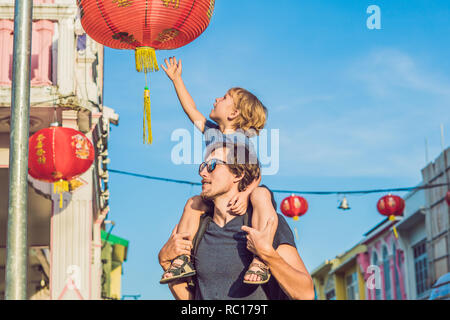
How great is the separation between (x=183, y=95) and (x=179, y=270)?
45.7 inches

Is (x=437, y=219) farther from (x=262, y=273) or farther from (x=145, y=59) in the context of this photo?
(x=262, y=273)

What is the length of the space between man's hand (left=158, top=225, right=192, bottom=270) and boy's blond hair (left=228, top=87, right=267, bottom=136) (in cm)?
67

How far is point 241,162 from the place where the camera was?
3.71 metres

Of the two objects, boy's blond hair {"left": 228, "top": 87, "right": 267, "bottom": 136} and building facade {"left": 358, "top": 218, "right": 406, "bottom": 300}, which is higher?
building facade {"left": 358, "top": 218, "right": 406, "bottom": 300}

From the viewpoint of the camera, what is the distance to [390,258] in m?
33.0

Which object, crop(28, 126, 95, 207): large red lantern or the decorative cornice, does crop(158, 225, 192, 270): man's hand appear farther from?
the decorative cornice

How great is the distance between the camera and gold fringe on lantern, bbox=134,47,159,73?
489cm

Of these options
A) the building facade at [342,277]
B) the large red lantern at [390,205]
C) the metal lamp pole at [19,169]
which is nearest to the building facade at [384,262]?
the building facade at [342,277]

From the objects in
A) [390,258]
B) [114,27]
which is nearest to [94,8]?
[114,27]

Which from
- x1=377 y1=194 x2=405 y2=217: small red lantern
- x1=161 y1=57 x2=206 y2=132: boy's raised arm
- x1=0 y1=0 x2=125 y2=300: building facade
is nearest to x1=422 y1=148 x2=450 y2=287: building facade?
x1=377 y1=194 x2=405 y2=217: small red lantern

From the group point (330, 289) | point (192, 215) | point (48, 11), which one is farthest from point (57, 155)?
point (330, 289)

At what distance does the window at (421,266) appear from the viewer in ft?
93.8
